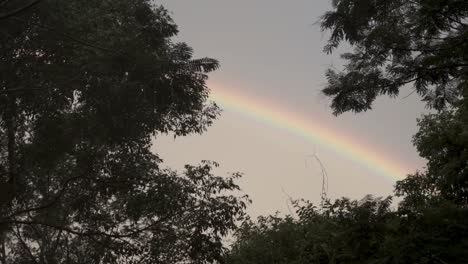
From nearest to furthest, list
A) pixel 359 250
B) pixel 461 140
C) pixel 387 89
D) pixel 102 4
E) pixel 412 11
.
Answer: pixel 359 250 < pixel 461 140 < pixel 412 11 < pixel 387 89 < pixel 102 4

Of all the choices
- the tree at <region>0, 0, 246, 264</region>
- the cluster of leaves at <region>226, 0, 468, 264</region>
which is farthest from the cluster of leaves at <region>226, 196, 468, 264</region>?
the tree at <region>0, 0, 246, 264</region>

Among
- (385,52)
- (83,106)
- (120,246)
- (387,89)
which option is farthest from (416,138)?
(83,106)

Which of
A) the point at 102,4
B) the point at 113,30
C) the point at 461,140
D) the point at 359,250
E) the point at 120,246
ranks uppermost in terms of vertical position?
the point at 102,4

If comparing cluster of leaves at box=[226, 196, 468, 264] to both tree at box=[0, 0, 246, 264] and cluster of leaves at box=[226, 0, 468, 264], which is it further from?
tree at box=[0, 0, 246, 264]

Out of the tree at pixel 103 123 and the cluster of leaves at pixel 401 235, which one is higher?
the tree at pixel 103 123

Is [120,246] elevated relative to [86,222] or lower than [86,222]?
lower

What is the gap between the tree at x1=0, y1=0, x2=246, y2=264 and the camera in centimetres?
1303

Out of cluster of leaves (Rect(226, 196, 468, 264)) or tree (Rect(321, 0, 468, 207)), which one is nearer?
cluster of leaves (Rect(226, 196, 468, 264))

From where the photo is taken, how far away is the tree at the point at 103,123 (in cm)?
1303

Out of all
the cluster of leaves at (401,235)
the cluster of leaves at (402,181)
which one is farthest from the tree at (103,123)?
the cluster of leaves at (401,235)

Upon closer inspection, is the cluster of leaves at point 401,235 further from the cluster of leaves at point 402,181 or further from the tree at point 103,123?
the tree at point 103,123

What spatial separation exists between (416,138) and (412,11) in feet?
15.7

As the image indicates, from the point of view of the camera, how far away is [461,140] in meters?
5.57

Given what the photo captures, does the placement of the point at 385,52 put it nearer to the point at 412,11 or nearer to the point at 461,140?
the point at 412,11
